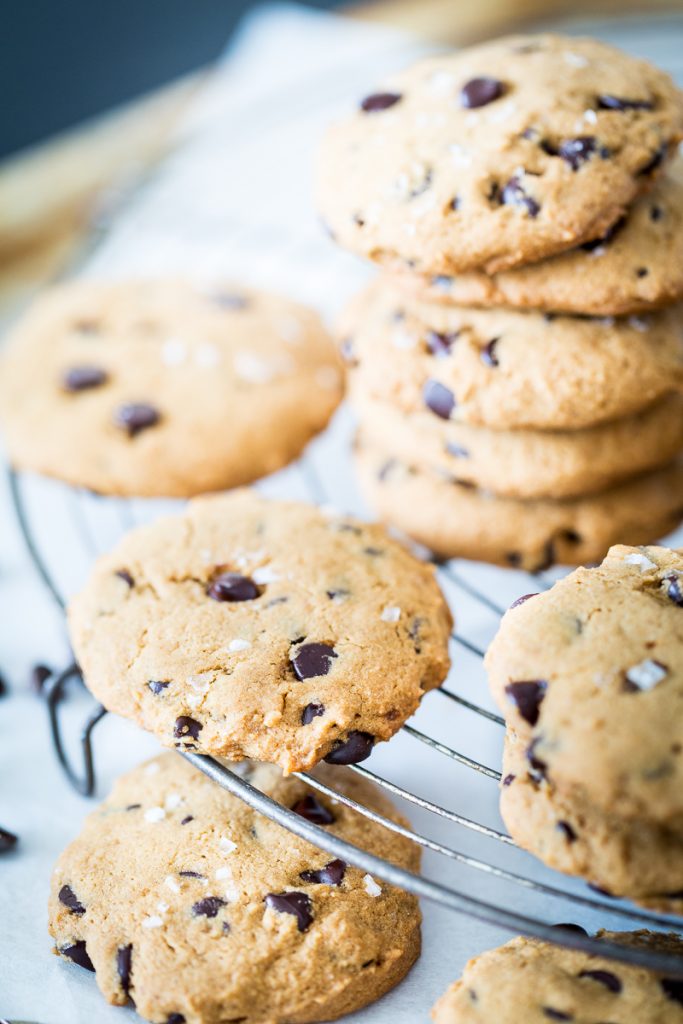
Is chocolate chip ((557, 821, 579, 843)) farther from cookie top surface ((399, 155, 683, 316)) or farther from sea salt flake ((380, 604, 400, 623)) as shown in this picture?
cookie top surface ((399, 155, 683, 316))

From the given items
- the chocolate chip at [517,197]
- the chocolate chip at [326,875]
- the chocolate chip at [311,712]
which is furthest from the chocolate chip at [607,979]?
the chocolate chip at [517,197]

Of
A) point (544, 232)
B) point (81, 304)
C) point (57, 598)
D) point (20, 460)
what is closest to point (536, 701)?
point (544, 232)

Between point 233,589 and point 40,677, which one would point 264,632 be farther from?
point 40,677

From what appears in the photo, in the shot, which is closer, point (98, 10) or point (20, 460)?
point (20, 460)

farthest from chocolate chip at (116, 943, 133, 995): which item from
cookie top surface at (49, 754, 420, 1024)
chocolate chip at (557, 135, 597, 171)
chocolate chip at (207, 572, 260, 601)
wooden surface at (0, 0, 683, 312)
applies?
wooden surface at (0, 0, 683, 312)

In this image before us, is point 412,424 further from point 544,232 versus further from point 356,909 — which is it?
point 356,909

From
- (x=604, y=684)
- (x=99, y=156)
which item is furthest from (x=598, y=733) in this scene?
(x=99, y=156)
